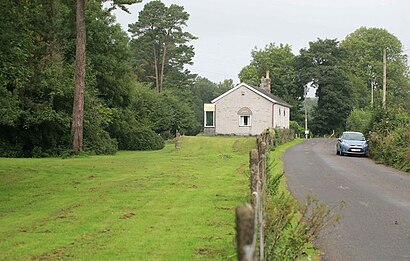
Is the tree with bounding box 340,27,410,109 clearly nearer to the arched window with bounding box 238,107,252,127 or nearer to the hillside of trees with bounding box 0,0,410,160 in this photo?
the hillside of trees with bounding box 0,0,410,160

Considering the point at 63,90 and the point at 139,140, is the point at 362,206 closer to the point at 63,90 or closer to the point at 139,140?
the point at 63,90

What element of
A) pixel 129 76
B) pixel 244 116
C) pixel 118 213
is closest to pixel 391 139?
pixel 118 213

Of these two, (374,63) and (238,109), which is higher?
(374,63)

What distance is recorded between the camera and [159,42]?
3334 inches

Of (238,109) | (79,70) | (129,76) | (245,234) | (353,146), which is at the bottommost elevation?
(353,146)

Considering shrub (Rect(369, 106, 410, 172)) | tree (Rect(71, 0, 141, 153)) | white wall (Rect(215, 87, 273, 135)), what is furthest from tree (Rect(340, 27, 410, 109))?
tree (Rect(71, 0, 141, 153))

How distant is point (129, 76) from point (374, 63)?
60379 mm

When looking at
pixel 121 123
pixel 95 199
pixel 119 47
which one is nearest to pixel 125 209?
pixel 95 199

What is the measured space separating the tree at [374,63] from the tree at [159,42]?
29.6 meters

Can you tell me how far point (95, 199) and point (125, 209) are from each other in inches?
80.9

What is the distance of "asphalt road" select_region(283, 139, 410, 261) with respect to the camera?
9.40 metres

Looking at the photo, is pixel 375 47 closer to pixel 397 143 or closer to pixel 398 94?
pixel 398 94

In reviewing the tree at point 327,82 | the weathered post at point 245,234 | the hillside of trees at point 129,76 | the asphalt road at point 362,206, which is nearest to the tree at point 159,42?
the hillside of trees at point 129,76

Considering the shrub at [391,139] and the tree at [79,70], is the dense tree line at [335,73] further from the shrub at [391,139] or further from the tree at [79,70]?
the tree at [79,70]
